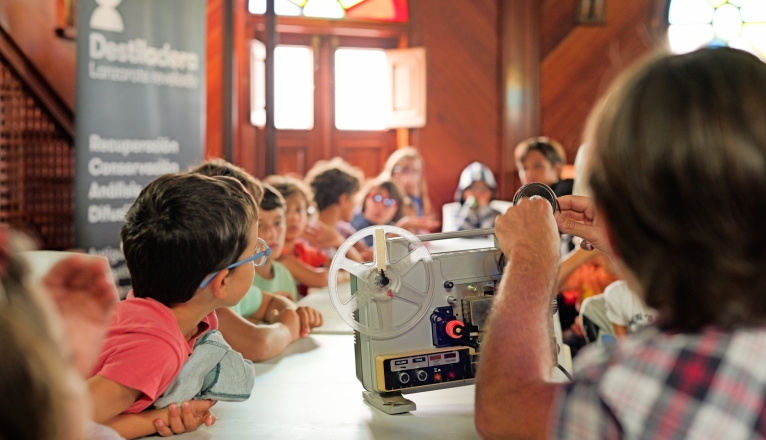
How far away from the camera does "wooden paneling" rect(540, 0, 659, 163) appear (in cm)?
735

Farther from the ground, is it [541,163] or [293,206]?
[541,163]

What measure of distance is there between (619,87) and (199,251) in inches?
30.8

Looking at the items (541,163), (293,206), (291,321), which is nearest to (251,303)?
(291,321)

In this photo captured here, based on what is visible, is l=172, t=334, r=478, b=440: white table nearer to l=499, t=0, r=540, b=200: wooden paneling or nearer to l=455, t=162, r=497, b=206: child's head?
l=455, t=162, r=497, b=206: child's head

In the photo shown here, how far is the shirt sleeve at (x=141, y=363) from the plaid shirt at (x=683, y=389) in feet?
2.32

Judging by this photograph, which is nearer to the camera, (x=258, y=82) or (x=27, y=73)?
(x=27, y=73)

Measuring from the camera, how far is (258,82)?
6.63 m

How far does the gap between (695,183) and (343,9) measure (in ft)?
21.7

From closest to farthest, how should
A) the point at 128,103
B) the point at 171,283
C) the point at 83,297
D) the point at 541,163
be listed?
the point at 83,297
the point at 171,283
the point at 128,103
the point at 541,163

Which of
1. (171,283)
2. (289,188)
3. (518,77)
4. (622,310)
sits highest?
(518,77)

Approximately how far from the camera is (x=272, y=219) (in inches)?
92.3

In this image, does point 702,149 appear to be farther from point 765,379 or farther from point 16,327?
point 16,327

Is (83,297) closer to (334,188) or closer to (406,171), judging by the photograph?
(334,188)

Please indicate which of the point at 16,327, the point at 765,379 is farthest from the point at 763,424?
the point at 16,327
